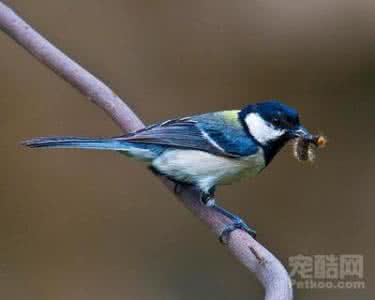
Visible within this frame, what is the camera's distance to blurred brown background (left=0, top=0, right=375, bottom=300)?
2.82 metres

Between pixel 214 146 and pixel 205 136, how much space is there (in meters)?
0.04

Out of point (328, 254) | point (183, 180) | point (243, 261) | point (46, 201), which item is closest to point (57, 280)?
point (46, 201)

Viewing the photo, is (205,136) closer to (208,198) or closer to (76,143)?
(208,198)

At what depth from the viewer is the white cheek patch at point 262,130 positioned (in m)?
1.94

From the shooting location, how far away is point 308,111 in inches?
112

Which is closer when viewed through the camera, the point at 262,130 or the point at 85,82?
the point at 85,82

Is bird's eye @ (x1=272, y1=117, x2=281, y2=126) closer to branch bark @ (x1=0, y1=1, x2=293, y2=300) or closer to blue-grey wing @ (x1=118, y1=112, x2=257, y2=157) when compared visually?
Result: blue-grey wing @ (x1=118, y1=112, x2=257, y2=157)

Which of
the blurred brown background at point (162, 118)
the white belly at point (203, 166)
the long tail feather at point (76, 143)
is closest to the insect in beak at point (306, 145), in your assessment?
the white belly at point (203, 166)

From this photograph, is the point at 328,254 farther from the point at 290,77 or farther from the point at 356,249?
the point at 290,77

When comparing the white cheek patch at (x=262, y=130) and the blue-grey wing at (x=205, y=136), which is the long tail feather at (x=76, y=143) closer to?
the blue-grey wing at (x=205, y=136)

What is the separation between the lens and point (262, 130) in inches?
77.0

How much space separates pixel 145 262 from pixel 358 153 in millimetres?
793

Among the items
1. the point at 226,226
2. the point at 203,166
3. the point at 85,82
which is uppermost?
the point at 85,82

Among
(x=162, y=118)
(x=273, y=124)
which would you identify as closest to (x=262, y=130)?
(x=273, y=124)
